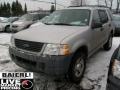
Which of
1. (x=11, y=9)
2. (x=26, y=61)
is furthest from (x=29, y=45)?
(x=11, y=9)

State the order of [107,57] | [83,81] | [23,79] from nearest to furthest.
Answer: [23,79], [83,81], [107,57]

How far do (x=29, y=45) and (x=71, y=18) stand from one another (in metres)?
1.72

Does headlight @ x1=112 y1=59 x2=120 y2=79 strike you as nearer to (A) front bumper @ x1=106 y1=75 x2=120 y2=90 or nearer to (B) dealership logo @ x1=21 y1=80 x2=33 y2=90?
(A) front bumper @ x1=106 y1=75 x2=120 y2=90

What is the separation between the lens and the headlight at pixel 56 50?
3666mm

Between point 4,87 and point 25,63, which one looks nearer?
point 4,87

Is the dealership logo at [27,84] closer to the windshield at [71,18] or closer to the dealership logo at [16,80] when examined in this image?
the dealership logo at [16,80]

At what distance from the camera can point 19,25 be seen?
12602mm

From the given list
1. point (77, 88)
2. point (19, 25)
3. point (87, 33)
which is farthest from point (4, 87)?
point (19, 25)

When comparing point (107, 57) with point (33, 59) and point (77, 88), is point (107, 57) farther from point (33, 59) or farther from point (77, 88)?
point (33, 59)

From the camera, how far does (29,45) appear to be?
3.94 metres

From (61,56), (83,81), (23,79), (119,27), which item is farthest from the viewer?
(119,27)

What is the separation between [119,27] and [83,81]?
850 cm

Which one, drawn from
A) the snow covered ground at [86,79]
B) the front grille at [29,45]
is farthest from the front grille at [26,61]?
the snow covered ground at [86,79]

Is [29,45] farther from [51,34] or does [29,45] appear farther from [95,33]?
[95,33]
